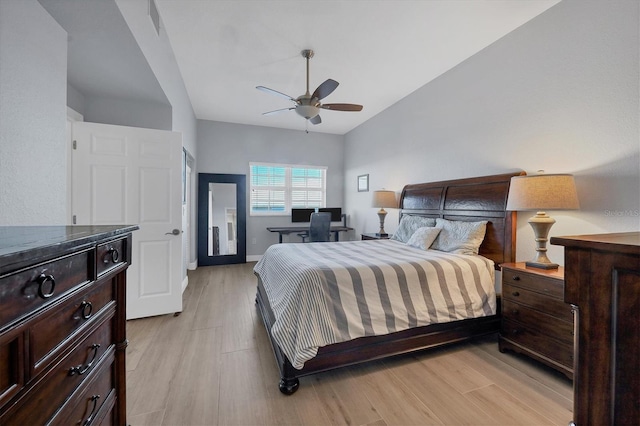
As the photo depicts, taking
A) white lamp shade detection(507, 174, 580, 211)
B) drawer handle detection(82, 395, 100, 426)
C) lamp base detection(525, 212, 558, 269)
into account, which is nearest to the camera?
drawer handle detection(82, 395, 100, 426)

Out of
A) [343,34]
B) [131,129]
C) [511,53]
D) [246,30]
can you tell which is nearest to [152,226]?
[131,129]

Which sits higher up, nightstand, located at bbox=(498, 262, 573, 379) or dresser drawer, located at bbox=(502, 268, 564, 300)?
dresser drawer, located at bbox=(502, 268, 564, 300)

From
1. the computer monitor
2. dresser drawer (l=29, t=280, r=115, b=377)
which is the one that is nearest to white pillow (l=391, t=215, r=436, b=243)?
the computer monitor

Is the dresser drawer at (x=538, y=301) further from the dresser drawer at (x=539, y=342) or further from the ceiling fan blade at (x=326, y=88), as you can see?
the ceiling fan blade at (x=326, y=88)

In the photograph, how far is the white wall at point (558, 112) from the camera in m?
1.90

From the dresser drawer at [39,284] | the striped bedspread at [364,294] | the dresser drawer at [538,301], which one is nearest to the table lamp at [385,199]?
the striped bedspread at [364,294]

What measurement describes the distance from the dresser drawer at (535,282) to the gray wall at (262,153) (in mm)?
4321

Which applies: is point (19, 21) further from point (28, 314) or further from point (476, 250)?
point (476, 250)

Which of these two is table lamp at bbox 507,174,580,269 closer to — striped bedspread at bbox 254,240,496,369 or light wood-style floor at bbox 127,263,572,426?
striped bedspread at bbox 254,240,496,369

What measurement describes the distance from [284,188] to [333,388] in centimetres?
461

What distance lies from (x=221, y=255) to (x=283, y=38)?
13.3ft

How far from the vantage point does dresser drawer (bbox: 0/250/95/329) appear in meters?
0.54

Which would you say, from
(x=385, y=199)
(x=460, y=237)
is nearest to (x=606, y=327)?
(x=460, y=237)

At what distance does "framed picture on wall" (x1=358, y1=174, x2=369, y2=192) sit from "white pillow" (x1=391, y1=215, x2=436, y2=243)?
1747 mm
